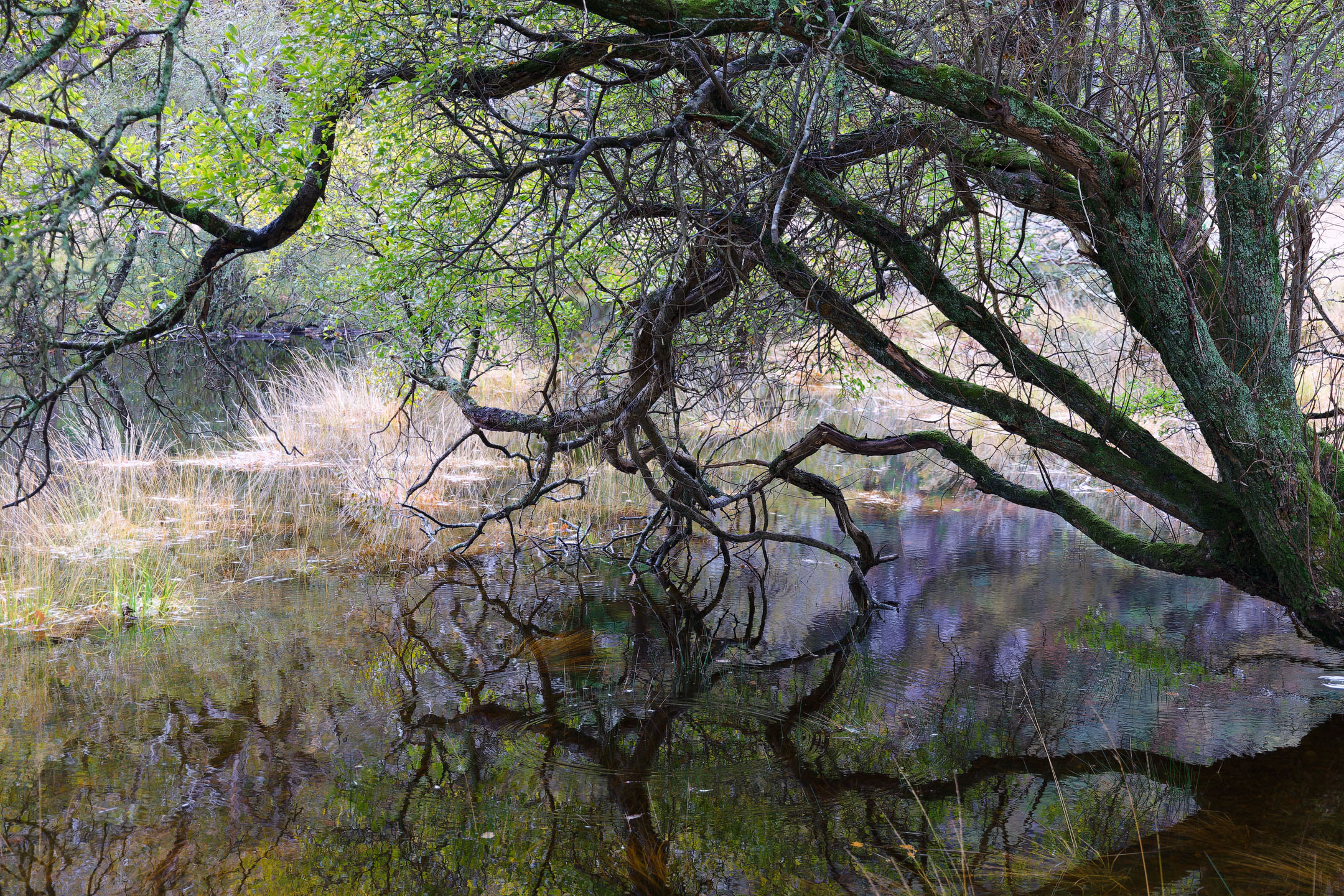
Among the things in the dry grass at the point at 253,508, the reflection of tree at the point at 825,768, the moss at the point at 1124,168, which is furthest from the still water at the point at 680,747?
the moss at the point at 1124,168

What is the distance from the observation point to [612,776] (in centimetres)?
434

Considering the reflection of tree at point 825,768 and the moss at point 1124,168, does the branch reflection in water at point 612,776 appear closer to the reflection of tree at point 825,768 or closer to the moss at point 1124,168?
the reflection of tree at point 825,768

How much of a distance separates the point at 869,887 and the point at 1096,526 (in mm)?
2635

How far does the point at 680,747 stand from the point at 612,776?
16.3 inches

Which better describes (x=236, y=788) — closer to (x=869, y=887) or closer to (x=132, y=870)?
(x=132, y=870)

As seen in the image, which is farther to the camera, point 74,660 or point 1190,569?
point 74,660

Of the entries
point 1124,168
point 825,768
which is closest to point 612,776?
point 825,768

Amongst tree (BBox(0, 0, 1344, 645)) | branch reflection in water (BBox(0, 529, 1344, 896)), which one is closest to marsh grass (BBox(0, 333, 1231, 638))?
tree (BBox(0, 0, 1344, 645))

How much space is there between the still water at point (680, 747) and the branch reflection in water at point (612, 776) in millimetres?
15

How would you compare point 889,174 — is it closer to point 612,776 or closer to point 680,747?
point 680,747

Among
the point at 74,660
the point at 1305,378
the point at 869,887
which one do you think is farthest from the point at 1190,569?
the point at 1305,378

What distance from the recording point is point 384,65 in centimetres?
430

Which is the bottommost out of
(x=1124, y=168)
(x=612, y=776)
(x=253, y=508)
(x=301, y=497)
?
(x=612, y=776)

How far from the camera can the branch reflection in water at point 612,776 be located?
11.8ft
